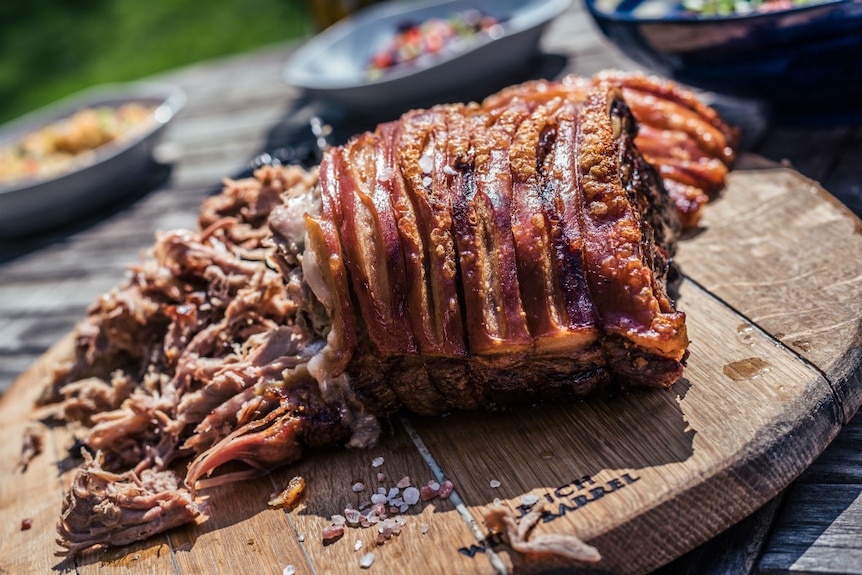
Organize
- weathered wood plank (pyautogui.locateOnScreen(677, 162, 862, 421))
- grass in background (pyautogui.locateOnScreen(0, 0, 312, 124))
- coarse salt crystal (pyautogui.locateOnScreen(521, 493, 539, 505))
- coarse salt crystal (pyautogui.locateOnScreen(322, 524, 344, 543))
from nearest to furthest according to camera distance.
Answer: coarse salt crystal (pyautogui.locateOnScreen(521, 493, 539, 505)) → coarse salt crystal (pyautogui.locateOnScreen(322, 524, 344, 543)) → weathered wood plank (pyautogui.locateOnScreen(677, 162, 862, 421)) → grass in background (pyautogui.locateOnScreen(0, 0, 312, 124))

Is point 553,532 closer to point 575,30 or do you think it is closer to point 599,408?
point 599,408

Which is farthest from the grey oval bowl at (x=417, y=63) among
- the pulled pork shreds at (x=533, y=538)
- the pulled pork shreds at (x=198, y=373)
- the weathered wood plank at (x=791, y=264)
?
the pulled pork shreds at (x=533, y=538)

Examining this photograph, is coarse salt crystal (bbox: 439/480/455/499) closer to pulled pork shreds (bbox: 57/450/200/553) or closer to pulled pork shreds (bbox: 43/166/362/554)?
pulled pork shreds (bbox: 43/166/362/554)

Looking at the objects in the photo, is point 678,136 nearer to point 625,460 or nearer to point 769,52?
point 769,52

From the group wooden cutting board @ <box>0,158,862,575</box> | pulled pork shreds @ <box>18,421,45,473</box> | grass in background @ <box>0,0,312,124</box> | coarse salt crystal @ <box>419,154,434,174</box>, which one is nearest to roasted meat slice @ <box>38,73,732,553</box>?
coarse salt crystal @ <box>419,154,434,174</box>

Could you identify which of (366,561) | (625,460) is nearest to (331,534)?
(366,561)

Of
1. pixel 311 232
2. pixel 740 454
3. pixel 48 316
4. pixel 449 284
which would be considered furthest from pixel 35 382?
pixel 740 454
